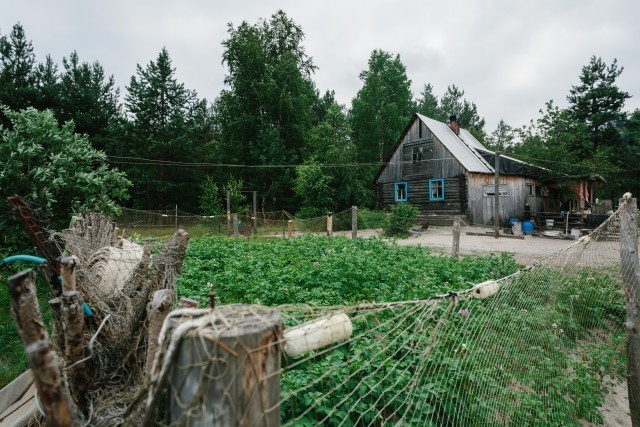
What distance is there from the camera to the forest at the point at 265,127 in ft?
86.4

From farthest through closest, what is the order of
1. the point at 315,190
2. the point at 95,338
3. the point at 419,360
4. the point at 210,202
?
the point at 210,202
the point at 315,190
the point at 419,360
the point at 95,338

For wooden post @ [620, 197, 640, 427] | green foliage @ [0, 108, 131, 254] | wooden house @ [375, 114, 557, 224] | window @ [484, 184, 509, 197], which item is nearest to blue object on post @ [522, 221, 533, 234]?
wooden house @ [375, 114, 557, 224]

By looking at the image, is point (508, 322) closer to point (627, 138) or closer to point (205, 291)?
point (205, 291)

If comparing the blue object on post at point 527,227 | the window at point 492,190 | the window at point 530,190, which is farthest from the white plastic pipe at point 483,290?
the window at point 530,190

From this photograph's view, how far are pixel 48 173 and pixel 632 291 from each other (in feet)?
29.6

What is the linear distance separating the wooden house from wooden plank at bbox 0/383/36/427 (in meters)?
21.5

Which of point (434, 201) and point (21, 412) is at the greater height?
point (434, 201)

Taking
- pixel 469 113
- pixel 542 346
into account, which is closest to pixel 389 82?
pixel 469 113

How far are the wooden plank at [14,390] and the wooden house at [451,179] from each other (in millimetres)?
21431

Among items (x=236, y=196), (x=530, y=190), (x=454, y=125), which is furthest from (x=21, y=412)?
(x=454, y=125)

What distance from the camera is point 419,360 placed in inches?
129

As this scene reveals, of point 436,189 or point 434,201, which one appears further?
point 436,189

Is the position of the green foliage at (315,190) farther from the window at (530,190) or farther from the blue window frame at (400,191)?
the window at (530,190)

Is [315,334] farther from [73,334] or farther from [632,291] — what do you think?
[632,291]
